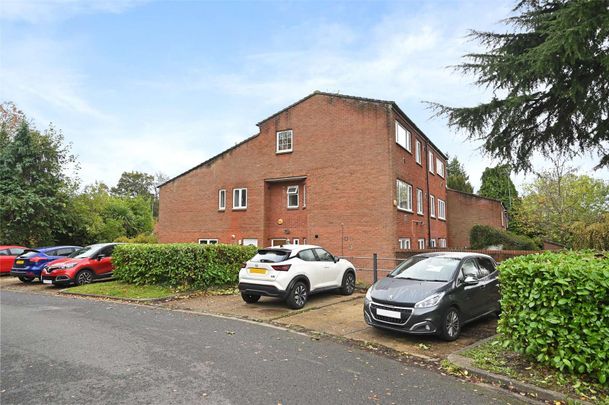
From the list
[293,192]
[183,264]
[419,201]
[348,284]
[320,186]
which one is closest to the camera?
[348,284]

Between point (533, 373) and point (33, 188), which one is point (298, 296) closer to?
point (533, 373)

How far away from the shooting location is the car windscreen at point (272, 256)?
35.0 ft

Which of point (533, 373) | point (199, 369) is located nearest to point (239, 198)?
point (199, 369)

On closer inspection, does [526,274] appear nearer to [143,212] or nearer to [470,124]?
[470,124]

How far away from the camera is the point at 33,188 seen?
25344 mm

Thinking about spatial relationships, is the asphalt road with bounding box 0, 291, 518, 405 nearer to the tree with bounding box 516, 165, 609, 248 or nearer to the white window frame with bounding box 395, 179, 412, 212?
the white window frame with bounding box 395, 179, 412, 212

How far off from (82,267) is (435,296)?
14194mm

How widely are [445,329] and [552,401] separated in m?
2.56

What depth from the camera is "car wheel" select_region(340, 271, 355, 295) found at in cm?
1272

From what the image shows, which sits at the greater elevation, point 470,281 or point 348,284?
point 470,281

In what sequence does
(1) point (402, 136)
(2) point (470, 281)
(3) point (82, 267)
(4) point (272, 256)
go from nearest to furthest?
(2) point (470, 281), (4) point (272, 256), (3) point (82, 267), (1) point (402, 136)

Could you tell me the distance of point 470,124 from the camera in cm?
1055

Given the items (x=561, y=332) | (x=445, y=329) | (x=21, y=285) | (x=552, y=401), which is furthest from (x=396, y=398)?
(x=21, y=285)

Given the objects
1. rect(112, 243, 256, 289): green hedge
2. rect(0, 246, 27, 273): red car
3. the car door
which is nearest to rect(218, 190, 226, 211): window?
rect(112, 243, 256, 289): green hedge
